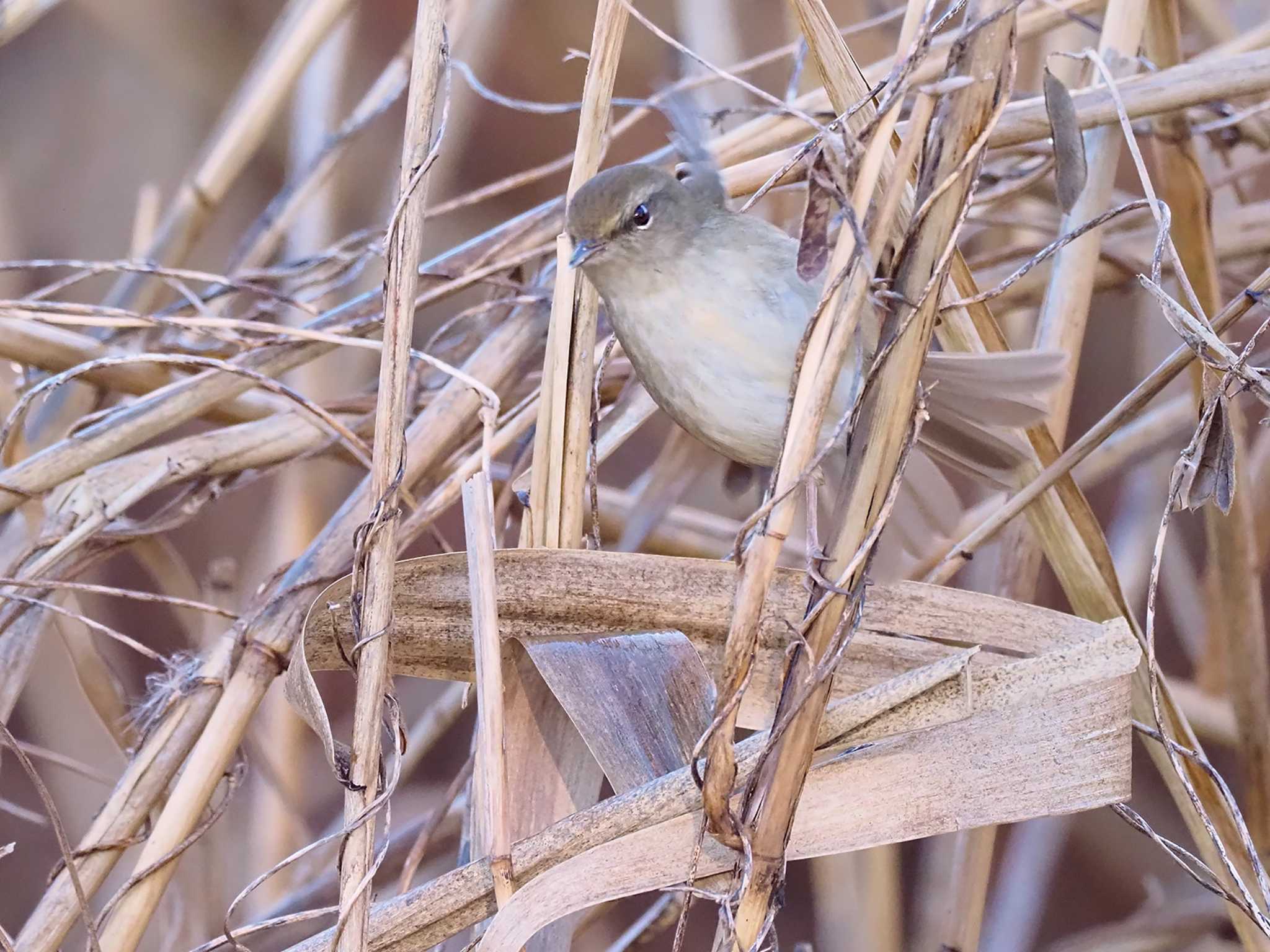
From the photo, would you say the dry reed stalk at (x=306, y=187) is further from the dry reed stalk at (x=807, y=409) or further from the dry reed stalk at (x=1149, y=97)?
the dry reed stalk at (x=807, y=409)

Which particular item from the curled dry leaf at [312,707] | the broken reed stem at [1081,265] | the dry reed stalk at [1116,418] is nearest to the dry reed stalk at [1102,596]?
the dry reed stalk at [1116,418]

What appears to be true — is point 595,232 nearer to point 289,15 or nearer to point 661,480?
point 661,480

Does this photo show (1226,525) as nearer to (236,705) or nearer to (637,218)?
(637,218)

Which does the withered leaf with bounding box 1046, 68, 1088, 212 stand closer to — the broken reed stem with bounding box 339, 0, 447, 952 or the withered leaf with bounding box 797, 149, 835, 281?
the withered leaf with bounding box 797, 149, 835, 281

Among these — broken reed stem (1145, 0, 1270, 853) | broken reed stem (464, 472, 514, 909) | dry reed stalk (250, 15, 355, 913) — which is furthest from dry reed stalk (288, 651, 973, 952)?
dry reed stalk (250, 15, 355, 913)

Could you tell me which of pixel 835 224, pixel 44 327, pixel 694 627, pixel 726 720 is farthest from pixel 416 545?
pixel 726 720

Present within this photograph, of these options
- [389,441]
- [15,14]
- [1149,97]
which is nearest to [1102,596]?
[1149,97]
